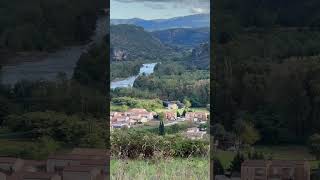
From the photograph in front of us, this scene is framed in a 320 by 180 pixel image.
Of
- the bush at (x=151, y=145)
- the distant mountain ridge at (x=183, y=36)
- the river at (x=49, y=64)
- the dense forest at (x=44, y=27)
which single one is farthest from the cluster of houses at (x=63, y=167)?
the distant mountain ridge at (x=183, y=36)

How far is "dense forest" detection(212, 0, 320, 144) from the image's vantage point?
4.70m

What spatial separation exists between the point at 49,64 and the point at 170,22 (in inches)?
65.3

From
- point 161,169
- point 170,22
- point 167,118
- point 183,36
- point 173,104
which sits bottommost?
point 161,169

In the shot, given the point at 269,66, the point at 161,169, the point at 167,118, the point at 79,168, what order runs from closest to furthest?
the point at 269,66, the point at 79,168, the point at 161,169, the point at 167,118

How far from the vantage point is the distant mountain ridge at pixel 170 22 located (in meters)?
5.86

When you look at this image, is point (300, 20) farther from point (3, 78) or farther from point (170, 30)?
point (3, 78)

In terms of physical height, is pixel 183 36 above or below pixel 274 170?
above

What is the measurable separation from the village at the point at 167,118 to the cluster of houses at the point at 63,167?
145cm

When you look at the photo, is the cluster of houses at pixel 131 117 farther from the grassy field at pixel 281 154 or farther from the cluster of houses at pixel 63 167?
the grassy field at pixel 281 154

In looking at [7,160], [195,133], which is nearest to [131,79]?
[195,133]

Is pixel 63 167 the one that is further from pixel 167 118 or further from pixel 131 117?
pixel 167 118

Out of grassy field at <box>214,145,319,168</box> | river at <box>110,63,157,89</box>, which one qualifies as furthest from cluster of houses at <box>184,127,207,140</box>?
grassy field at <box>214,145,319,168</box>

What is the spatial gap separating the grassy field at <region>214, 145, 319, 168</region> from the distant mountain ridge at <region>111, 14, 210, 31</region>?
1.57 metres

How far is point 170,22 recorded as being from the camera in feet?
19.9
